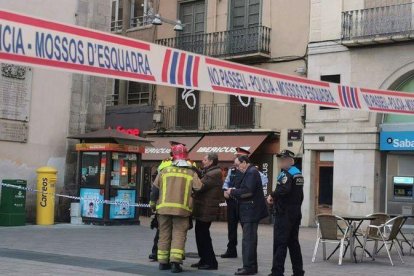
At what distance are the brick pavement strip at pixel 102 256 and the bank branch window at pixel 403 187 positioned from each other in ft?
21.0

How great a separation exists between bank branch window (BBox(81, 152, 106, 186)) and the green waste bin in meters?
2.07

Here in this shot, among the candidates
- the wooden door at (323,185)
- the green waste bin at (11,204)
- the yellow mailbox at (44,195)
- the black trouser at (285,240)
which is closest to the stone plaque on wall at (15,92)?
the yellow mailbox at (44,195)

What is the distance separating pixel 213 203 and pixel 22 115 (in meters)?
9.10

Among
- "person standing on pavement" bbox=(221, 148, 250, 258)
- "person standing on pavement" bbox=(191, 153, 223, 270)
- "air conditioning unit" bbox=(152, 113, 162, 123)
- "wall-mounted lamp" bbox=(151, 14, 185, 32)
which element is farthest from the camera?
"air conditioning unit" bbox=(152, 113, 162, 123)

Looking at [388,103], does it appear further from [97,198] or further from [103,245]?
[97,198]

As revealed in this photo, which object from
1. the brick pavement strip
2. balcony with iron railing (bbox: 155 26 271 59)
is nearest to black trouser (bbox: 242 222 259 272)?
the brick pavement strip

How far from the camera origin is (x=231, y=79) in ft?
32.0

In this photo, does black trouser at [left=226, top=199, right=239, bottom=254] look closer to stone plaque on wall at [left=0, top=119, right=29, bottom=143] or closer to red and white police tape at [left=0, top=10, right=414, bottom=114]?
red and white police tape at [left=0, top=10, right=414, bottom=114]

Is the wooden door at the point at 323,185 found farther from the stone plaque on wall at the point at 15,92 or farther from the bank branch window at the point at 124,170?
the stone plaque on wall at the point at 15,92

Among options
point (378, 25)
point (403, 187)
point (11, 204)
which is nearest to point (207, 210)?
point (11, 204)

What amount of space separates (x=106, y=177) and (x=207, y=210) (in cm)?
826

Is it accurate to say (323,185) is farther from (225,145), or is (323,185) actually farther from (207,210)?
(207,210)

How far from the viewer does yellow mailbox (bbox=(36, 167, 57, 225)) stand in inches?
679

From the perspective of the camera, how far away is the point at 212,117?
26.0 m
